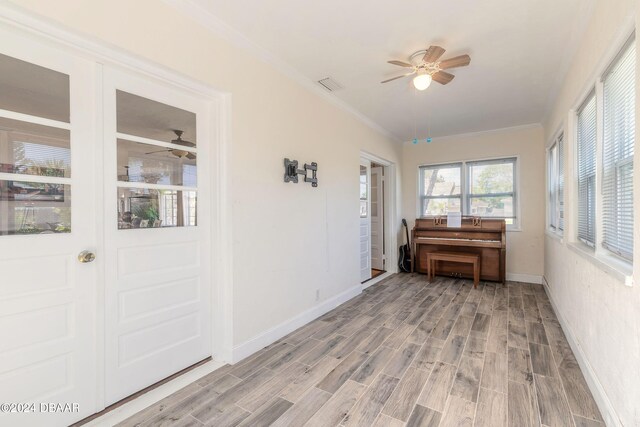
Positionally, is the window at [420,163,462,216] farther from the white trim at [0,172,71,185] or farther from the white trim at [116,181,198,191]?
the white trim at [0,172,71,185]

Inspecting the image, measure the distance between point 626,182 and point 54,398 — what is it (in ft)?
11.0

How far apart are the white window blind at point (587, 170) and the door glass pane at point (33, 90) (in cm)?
352

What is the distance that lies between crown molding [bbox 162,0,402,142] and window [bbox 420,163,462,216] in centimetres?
277

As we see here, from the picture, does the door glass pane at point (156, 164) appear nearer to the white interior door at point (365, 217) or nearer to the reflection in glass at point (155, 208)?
the reflection in glass at point (155, 208)

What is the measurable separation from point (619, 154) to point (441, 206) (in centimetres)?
381

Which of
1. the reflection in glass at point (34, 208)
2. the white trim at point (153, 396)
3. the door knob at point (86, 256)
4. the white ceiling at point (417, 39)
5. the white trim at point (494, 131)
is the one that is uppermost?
the white ceiling at point (417, 39)

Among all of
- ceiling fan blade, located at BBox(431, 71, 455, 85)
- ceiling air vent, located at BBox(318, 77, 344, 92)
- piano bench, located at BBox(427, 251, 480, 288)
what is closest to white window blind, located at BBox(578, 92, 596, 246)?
ceiling fan blade, located at BBox(431, 71, 455, 85)

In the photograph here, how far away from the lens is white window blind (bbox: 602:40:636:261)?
150 cm

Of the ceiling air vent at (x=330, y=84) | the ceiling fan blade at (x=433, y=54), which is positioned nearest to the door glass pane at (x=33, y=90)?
the ceiling air vent at (x=330, y=84)

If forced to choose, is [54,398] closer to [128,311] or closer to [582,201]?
[128,311]

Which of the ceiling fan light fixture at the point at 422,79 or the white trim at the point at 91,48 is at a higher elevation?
the ceiling fan light fixture at the point at 422,79

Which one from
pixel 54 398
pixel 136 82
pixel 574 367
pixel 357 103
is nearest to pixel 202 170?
pixel 136 82

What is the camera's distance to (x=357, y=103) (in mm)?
3674

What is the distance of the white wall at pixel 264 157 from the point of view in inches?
67.1
